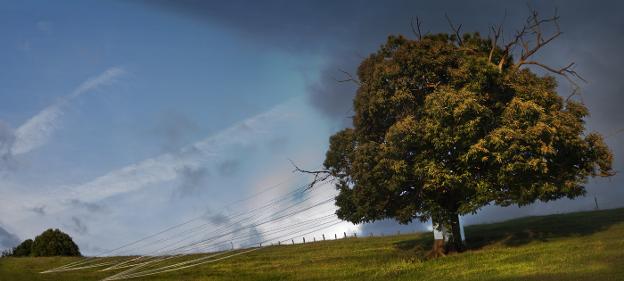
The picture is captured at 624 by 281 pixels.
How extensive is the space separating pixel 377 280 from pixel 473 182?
8.67 meters

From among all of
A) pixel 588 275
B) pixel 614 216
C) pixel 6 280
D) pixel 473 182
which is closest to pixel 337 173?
pixel 473 182

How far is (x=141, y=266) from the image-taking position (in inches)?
2005

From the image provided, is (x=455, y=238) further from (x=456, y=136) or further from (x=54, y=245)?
(x=54, y=245)

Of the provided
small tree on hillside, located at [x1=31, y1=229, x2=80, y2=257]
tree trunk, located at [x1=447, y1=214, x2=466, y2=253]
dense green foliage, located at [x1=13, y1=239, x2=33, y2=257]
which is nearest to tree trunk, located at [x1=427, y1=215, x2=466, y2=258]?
tree trunk, located at [x1=447, y1=214, x2=466, y2=253]

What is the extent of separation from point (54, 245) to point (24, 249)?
22.1 ft

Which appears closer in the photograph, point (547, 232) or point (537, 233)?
point (537, 233)

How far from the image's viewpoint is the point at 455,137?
33.9m

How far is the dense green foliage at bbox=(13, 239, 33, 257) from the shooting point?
7612 centimetres

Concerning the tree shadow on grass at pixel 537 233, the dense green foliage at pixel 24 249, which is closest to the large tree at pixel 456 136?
the tree shadow on grass at pixel 537 233

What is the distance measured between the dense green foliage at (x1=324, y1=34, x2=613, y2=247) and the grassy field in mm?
3247

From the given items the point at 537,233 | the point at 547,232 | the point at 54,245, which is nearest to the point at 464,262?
the point at 537,233

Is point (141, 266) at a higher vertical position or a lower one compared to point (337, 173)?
lower

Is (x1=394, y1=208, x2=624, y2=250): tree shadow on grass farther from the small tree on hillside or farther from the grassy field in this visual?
the small tree on hillside

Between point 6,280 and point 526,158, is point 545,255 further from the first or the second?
point 6,280
